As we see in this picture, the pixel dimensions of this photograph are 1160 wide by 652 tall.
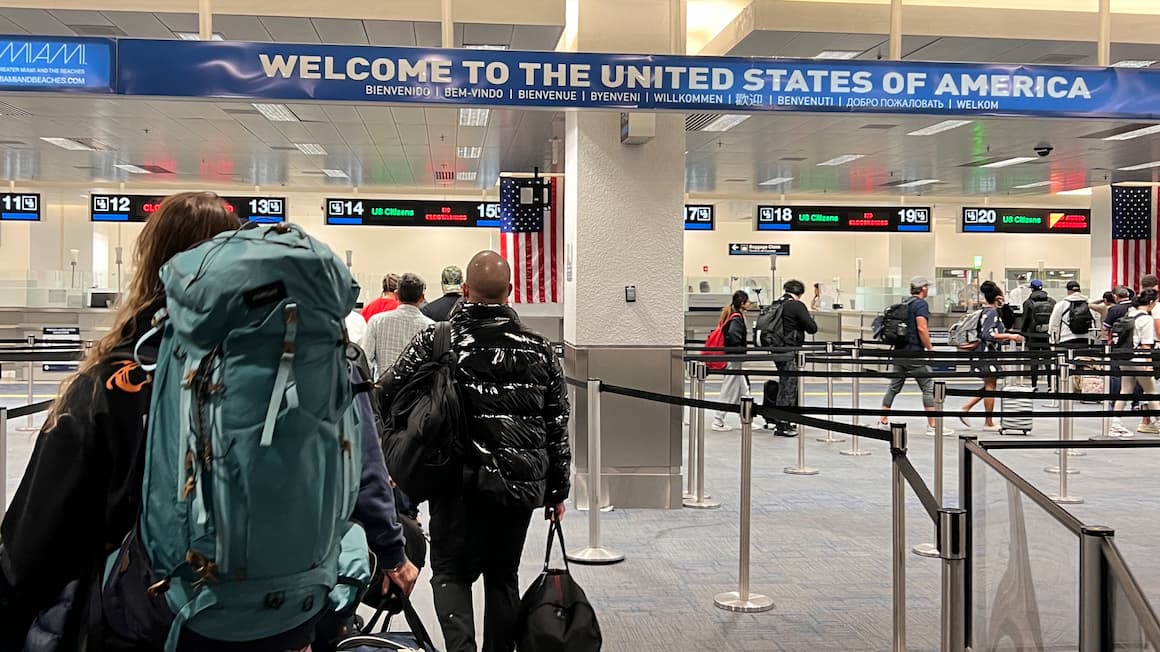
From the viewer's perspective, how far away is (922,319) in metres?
11.5

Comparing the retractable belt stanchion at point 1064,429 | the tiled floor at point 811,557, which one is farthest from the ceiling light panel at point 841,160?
the tiled floor at point 811,557

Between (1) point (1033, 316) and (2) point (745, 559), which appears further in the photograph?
(1) point (1033, 316)

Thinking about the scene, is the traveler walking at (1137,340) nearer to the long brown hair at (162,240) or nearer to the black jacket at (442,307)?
the black jacket at (442,307)

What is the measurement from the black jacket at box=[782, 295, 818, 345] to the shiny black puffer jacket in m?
8.23

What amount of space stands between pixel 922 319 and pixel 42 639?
35.3 feet

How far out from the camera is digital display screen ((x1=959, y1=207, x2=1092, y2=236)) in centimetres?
1900

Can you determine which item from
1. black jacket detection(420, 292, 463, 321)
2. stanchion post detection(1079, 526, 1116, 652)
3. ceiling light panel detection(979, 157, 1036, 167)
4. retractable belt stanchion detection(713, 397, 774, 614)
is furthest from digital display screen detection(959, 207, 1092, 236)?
stanchion post detection(1079, 526, 1116, 652)

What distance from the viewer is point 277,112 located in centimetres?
1181

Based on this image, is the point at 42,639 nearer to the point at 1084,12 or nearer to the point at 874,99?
the point at 874,99

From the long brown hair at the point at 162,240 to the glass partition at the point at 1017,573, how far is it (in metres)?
2.04

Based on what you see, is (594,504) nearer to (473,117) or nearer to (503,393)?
(503,393)

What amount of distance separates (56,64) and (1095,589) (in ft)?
16.6

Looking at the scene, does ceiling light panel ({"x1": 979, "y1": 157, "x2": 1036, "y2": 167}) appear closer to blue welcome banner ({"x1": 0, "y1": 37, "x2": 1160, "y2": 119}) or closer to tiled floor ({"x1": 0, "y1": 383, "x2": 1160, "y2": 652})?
tiled floor ({"x1": 0, "y1": 383, "x2": 1160, "y2": 652})

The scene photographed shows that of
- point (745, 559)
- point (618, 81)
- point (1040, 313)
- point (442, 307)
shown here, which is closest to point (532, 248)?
point (1040, 313)
